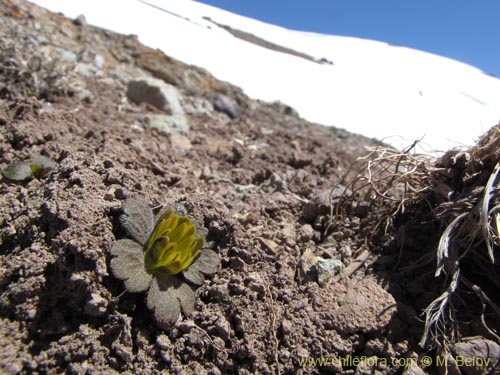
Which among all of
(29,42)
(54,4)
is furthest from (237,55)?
(29,42)

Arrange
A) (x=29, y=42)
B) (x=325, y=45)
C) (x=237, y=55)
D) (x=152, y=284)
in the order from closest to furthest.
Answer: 1. (x=152, y=284)
2. (x=29, y=42)
3. (x=237, y=55)
4. (x=325, y=45)

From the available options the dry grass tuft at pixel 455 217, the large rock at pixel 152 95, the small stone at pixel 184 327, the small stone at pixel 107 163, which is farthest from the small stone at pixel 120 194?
the large rock at pixel 152 95

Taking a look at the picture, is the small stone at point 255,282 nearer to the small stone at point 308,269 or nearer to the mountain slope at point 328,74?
the small stone at point 308,269

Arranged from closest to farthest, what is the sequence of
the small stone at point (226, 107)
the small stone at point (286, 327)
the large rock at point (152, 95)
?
1. the small stone at point (286, 327)
2. the large rock at point (152, 95)
3. the small stone at point (226, 107)

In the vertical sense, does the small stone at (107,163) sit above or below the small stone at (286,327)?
above

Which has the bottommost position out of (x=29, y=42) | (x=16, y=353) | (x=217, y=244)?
(x=16, y=353)

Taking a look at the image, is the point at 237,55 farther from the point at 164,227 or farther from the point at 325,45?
the point at 164,227

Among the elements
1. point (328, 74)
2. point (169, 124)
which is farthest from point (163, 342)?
point (328, 74)
